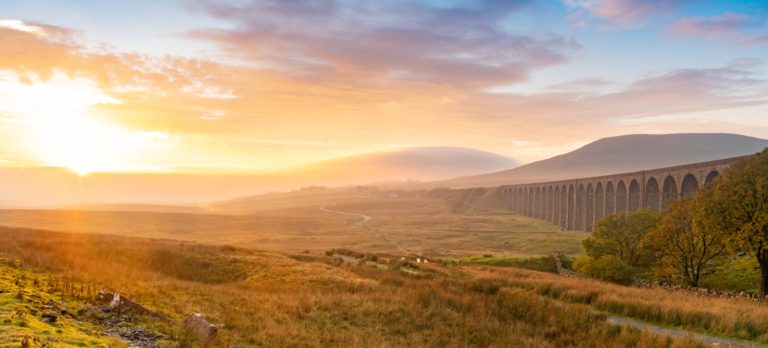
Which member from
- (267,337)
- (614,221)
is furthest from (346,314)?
(614,221)

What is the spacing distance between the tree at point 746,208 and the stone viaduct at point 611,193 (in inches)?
431

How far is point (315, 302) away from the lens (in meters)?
15.4

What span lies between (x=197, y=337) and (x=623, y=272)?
103 ft

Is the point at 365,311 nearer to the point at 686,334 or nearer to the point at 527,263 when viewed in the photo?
the point at 686,334

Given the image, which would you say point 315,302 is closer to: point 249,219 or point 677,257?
point 677,257

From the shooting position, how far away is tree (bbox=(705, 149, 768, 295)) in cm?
2466

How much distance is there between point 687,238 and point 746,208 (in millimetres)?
5228

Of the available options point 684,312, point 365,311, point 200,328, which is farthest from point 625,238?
point 200,328

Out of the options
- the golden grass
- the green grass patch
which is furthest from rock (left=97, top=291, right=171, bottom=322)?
the green grass patch

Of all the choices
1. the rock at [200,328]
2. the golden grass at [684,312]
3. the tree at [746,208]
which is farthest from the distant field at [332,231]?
the rock at [200,328]

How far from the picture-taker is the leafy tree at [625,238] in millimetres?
35969

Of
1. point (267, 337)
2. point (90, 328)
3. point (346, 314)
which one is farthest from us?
point (346, 314)

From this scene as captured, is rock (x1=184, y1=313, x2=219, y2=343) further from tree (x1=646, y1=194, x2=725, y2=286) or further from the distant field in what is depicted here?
the distant field

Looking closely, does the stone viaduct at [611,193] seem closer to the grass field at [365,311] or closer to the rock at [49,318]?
the grass field at [365,311]
